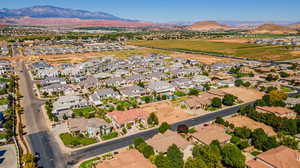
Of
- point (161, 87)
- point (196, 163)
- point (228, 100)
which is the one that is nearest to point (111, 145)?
point (196, 163)

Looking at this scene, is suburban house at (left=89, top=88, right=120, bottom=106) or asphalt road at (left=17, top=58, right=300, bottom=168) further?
suburban house at (left=89, top=88, right=120, bottom=106)

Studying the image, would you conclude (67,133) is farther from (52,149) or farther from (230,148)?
(230,148)

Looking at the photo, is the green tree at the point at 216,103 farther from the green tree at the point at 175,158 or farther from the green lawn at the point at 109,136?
the green tree at the point at 175,158

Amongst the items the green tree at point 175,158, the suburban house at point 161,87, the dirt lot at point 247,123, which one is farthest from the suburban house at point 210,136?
the suburban house at point 161,87

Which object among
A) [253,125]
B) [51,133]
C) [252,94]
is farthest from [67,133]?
[252,94]

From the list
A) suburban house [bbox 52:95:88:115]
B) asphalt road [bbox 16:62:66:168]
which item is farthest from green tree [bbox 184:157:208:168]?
suburban house [bbox 52:95:88:115]

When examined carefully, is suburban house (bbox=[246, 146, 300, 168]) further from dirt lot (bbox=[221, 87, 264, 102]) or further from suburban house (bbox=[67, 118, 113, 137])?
dirt lot (bbox=[221, 87, 264, 102])
